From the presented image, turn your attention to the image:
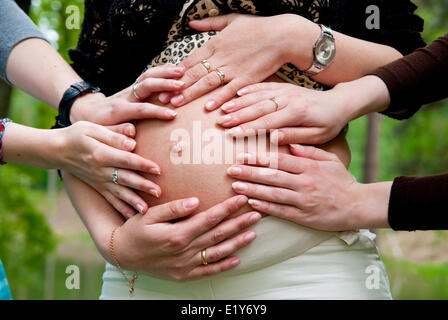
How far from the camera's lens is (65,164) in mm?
1271

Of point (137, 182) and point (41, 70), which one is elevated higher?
point (41, 70)

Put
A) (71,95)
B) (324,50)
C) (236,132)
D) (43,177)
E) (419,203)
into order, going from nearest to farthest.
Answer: (419,203), (236,132), (324,50), (71,95), (43,177)

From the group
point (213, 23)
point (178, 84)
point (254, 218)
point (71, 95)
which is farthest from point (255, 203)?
point (71, 95)

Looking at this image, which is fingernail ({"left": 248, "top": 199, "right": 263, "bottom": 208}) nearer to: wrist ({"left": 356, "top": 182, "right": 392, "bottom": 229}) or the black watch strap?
wrist ({"left": 356, "top": 182, "right": 392, "bottom": 229})

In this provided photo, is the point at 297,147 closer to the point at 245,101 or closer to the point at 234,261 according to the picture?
the point at 245,101

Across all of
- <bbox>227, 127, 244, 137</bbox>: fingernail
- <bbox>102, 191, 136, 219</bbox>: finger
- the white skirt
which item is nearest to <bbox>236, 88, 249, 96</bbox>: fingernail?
<bbox>227, 127, 244, 137</bbox>: fingernail

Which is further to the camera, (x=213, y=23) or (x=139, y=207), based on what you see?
(x=213, y=23)

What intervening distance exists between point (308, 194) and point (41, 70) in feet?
3.01

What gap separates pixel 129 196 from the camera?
1.21 meters

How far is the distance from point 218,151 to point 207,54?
283mm

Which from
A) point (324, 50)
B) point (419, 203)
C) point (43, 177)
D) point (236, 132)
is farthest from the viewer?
point (43, 177)

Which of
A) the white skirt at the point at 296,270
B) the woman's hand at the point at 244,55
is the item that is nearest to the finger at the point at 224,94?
the woman's hand at the point at 244,55

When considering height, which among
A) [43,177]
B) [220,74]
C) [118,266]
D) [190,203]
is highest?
[220,74]

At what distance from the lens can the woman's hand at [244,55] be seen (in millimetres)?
1202
